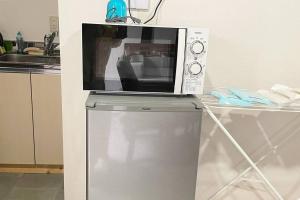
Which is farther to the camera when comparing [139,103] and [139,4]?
[139,4]

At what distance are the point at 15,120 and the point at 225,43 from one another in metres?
1.73

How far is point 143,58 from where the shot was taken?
130 cm

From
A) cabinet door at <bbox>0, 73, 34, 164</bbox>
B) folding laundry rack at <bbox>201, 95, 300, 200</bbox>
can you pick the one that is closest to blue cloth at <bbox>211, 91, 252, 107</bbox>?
A: folding laundry rack at <bbox>201, 95, 300, 200</bbox>

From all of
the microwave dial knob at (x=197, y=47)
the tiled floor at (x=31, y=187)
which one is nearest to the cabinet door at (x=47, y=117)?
the tiled floor at (x=31, y=187)

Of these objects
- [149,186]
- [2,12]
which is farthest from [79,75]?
[2,12]

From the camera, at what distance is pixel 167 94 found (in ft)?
4.50

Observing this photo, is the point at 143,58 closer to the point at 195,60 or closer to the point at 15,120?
the point at 195,60

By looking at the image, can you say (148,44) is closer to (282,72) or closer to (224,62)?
(224,62)

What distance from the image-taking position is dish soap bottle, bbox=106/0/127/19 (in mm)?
1371

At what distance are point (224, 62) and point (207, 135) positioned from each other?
1.38 ft

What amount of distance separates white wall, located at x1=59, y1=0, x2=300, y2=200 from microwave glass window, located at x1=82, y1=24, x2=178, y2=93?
32cm

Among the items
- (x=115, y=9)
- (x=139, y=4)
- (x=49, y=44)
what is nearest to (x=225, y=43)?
(x=139, y=4)

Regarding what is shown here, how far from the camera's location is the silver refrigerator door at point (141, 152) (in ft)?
3.92

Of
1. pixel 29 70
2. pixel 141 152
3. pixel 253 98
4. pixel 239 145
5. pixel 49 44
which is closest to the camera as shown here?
pixel 141 152
